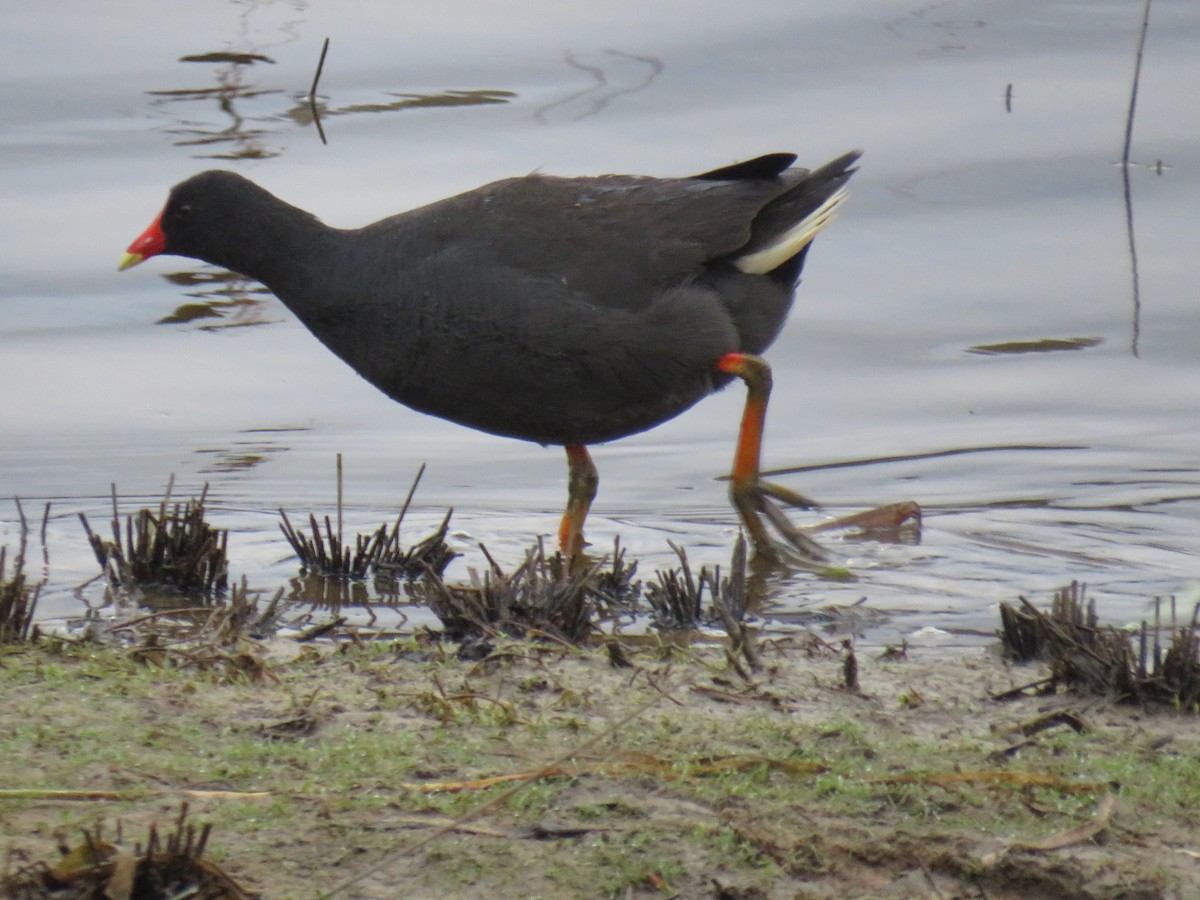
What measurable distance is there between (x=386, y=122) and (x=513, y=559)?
647 centimetres

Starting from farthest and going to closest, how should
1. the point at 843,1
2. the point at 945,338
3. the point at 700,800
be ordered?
1. the point at 843,1
2. the point at 945,338
3. the point at 700,800

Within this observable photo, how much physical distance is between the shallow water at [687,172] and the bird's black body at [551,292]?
0.59 meters

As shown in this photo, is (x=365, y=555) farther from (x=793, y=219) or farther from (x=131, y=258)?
(x=793, y=219)

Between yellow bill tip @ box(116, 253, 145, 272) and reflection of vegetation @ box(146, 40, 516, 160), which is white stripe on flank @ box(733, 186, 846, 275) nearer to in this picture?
yellow bill tip @ box(116, 253, 145, 272)

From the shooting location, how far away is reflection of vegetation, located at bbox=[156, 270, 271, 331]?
8922mm

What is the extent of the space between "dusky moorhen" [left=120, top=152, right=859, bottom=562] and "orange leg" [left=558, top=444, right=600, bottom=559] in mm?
14

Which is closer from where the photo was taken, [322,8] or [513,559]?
[513,559]

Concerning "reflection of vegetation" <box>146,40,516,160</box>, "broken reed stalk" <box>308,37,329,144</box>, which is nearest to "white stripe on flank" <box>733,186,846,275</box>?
"reflection of vegetation" <box>146,40,516,160</box>

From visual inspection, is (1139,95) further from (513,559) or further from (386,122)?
(513,559)

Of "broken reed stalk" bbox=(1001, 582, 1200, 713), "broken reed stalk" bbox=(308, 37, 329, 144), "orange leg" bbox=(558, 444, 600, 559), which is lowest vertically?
"broken reed stalk" bbox=(1001, 582, 1200, 713)

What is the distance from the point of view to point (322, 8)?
13.8 m

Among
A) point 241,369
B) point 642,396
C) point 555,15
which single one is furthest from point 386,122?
point 642,396

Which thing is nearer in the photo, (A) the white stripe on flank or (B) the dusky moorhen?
(B) the dusky moorhen

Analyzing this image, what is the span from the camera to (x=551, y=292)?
5375 millimetres
